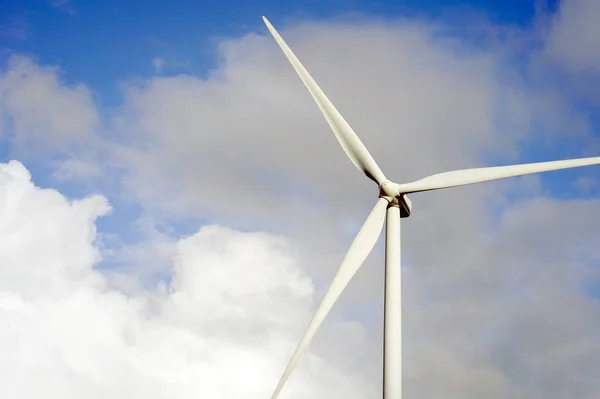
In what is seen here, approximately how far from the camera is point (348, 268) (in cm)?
2864

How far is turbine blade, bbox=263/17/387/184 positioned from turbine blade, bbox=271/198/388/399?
158 cm

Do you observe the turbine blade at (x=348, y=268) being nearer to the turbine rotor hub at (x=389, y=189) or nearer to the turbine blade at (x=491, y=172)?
the turbine rotor hub at (x=389, y=189)

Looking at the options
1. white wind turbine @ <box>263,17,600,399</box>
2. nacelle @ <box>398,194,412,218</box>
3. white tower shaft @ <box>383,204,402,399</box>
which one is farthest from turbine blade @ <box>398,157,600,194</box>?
white tower shaft @ <box>383,204,402,399</box>

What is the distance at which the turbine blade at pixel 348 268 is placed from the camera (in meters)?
26.9

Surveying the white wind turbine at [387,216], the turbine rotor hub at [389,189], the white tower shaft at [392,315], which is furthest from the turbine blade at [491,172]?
the white tower shaft at [392,315]

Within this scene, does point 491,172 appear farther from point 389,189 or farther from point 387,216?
point 387,216

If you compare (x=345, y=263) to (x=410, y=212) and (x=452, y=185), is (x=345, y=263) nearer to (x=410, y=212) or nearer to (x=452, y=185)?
(x=410, y=212)

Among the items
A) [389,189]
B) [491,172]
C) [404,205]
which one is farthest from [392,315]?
[491,172]

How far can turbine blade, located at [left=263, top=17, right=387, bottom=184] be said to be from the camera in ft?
99.9

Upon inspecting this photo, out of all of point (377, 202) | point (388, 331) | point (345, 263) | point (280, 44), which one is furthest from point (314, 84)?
point (388, 331)

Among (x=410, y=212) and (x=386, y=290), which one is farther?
(x=410, y=212)

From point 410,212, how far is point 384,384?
764 cm

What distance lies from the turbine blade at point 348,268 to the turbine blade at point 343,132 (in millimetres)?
1578

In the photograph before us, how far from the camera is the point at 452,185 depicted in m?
30.8
